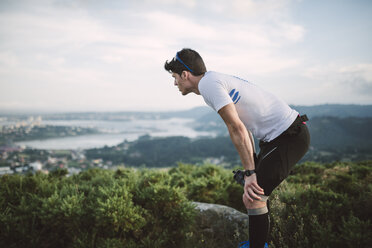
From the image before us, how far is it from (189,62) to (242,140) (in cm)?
95

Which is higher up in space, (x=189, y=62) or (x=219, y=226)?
(x=189, y=62)

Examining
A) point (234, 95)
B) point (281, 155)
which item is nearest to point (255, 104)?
point (234, 95)

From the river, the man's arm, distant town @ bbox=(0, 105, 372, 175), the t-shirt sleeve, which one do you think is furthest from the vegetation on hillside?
the river

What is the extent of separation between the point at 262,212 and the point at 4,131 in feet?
156

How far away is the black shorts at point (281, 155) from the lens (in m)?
1.85

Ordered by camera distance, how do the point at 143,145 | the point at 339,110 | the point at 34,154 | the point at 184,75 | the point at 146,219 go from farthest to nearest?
the point at 339,110, the point at 143,145, the point at 34,154, the point at 146,219, the point at 184,75

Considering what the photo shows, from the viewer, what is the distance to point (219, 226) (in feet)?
11.9

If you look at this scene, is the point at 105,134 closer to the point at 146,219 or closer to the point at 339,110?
the point at 146,219

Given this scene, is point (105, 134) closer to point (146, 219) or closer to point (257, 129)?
point (146, 219)

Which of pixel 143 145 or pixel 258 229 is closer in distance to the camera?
pixel 258 229

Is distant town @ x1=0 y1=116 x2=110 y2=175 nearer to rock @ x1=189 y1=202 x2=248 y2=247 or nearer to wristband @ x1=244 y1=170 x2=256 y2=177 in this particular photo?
rock @ x1=189 y1=202 x2=248 y2=247

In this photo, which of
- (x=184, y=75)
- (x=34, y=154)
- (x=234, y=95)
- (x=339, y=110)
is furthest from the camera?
(x=339, y=110)

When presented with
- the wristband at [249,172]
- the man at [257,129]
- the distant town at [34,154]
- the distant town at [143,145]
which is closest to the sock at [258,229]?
the man at [257,129]

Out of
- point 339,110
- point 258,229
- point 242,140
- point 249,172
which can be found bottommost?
point 258,229
